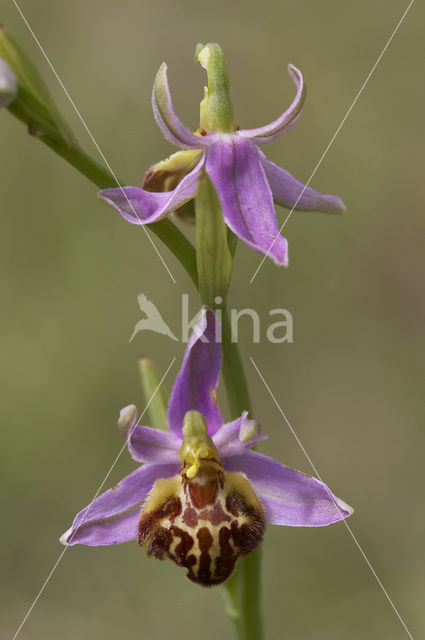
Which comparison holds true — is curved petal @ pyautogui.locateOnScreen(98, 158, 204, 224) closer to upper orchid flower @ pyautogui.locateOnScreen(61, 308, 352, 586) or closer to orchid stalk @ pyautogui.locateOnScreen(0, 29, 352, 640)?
orchid stalk @ pyautogui.locateOnScreen(0, 29, 352, 640)

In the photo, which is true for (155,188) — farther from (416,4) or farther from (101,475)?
(416,4)

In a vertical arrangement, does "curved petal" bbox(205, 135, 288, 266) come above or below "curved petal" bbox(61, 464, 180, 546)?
above

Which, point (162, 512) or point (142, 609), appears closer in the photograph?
point (162, 512)

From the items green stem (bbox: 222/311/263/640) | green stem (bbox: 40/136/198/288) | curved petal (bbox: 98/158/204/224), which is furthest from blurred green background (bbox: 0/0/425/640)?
curved petal (bbox: 98/158/204/224)

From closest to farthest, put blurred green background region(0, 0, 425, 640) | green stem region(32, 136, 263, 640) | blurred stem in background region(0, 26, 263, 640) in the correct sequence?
blurred stem in background region(0, 26, 263, 640), green stem region(32, 136, 263, 640), blurred green background region(0, 0, 425, 640)

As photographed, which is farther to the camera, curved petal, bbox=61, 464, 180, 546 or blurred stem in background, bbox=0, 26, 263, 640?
curved petal, bbox=61, 464, 180, 546

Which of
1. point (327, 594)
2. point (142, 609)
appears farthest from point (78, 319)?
point (327, 594)

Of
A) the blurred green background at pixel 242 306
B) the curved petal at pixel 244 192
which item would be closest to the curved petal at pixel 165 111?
the curved petal at pixel 244 192
